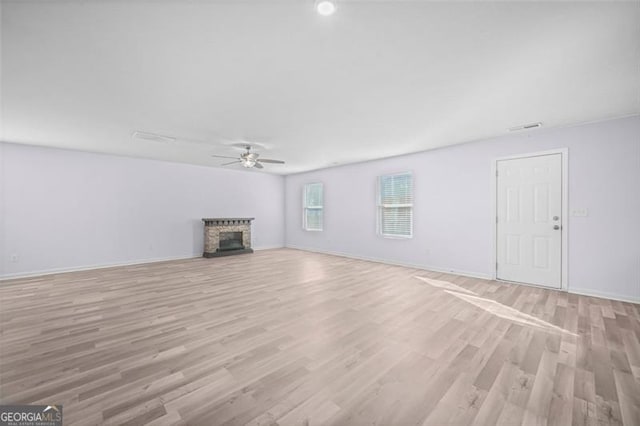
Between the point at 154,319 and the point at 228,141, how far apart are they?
3.20m

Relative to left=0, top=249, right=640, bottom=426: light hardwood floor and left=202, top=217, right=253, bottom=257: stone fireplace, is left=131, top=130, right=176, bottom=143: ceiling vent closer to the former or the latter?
left=0, top=249, right=640, bottom=426: light hardwood floor

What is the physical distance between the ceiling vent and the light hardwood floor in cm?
263

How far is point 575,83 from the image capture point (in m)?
2.66

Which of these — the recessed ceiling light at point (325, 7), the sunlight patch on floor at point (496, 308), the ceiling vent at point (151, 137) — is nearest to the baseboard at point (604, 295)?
the sunlight patch on floor at point (496, 308)

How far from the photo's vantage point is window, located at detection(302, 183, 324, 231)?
8.20 m

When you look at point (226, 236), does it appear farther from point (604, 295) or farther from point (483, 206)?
point (604, 295)

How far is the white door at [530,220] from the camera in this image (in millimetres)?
4016

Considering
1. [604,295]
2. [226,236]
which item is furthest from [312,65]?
[226,236]

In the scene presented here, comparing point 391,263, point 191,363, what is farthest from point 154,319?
point 391,263

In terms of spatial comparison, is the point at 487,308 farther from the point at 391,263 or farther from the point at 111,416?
the point at 111,416

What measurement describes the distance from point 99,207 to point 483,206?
8.24m

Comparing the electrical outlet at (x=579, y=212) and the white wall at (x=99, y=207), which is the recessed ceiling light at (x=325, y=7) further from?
the white wall at (x=99, y=207)

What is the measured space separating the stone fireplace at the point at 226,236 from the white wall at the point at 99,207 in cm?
35

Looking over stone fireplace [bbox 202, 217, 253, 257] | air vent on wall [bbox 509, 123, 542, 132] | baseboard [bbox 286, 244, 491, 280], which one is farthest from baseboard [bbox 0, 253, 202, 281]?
air vent on wall [bbox 509, 123, 542, 132]
